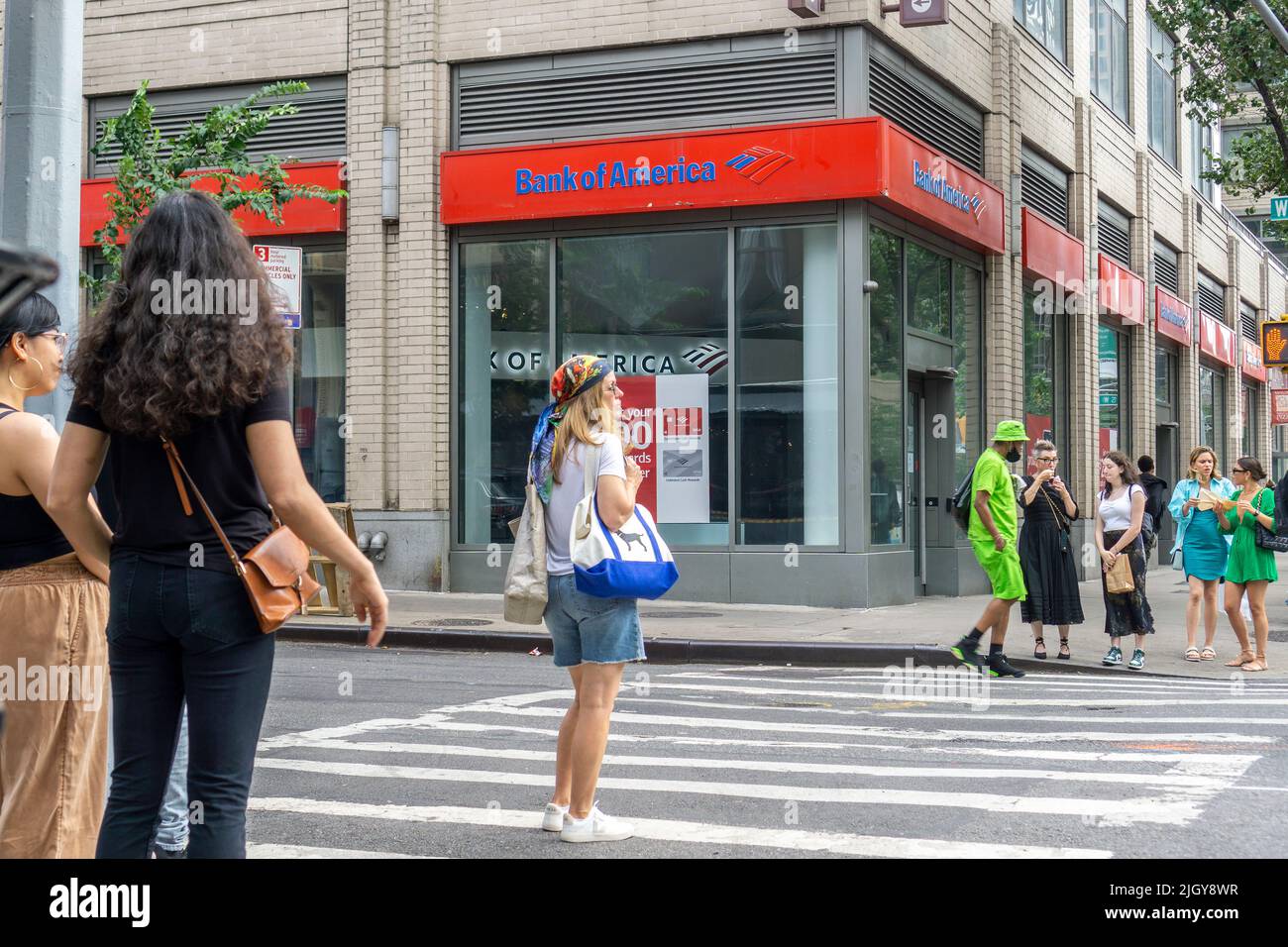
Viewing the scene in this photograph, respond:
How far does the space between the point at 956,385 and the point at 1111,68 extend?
10.6 meters

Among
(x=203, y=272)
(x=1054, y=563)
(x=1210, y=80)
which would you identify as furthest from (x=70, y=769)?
(x=1210, y=80)

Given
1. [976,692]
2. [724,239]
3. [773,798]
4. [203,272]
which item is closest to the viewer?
[203,272]

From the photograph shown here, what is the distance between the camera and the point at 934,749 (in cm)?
783

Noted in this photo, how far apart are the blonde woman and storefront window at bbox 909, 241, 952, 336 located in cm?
1212

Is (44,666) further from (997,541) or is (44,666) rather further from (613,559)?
(997,541)

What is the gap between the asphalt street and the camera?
5.63 metres

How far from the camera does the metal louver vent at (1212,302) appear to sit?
33250 millimetres

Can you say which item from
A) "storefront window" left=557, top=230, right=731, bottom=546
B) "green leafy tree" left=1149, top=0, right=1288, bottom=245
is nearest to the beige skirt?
"storefront window" left=557, top=230, right=731, bottom=546

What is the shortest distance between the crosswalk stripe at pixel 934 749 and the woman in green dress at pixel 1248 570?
4.72m

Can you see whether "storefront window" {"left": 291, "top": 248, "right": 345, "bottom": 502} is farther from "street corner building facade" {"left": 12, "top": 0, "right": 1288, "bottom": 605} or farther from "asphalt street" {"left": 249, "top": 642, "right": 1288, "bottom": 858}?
"asphalt street" {"left": 249, "top": 642, "right": 1288, "bottom": 858}

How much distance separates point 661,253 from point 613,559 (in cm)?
1152

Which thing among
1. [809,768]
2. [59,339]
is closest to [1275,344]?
[809,768]
